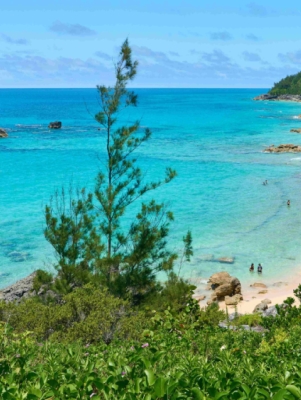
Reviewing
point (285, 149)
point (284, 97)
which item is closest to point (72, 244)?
point (285, 149)

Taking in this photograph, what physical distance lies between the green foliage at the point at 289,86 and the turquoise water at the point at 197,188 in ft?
305

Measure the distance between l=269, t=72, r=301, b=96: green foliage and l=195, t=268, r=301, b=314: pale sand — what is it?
15263 cm

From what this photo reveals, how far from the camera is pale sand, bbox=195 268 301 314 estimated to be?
21.2 m

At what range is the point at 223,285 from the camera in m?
22.1

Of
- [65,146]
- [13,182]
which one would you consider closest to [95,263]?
[13,182]

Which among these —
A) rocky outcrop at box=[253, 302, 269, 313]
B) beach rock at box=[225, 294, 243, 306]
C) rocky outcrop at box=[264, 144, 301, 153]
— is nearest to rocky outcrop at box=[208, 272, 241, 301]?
beach rock at box=[225, 294, 243, 306]

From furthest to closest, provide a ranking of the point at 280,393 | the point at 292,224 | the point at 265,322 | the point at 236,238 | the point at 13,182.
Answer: the point at 13,182 → the point at 292,224 → the point at 236,238 → the point at 265,322 → the point at 280,393

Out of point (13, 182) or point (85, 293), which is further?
point (13, 182)

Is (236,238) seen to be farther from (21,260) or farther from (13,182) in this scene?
(13,182)

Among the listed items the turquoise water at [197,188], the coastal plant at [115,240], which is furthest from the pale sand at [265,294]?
the coastal plant at [115,240]

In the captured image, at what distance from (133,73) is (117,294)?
7.76 metres

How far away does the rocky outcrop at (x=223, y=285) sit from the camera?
2205cm

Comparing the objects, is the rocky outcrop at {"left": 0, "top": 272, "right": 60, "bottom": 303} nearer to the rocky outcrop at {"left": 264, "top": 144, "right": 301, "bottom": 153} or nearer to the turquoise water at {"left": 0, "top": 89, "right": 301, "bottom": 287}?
the turquoise water at {"left": 0, "top": 89, "right": 301, "bottom": 287}

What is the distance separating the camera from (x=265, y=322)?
412 inches
